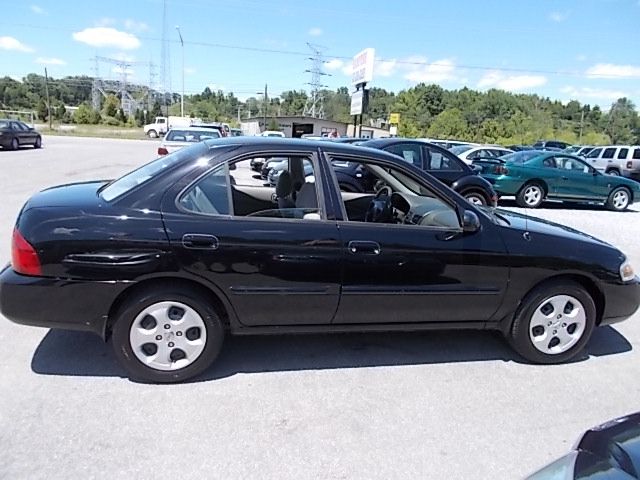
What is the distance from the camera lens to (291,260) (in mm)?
3021

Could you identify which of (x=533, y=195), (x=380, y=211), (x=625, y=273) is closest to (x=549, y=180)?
(x=533, y=195)

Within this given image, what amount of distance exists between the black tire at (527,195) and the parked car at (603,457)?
11227mm

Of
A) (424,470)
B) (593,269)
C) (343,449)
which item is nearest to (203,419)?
(343,449)

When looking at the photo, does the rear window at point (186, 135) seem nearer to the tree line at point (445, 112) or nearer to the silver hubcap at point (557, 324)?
the silver hubcap at point (557, 324)

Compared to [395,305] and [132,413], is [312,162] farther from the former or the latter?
Result: [132,413]

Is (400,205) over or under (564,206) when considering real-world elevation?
over

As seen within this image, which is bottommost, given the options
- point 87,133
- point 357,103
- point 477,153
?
point 87,133

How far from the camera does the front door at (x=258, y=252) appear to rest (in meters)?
2.89

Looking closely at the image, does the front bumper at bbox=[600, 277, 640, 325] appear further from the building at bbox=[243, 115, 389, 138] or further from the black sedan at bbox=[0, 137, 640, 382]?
the building at bbox=[243, 115, 389, 138]

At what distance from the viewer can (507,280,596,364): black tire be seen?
350 centimetres

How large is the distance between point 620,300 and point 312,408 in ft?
8.78

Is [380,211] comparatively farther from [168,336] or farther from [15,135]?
[15,135]

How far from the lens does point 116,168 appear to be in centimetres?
1695

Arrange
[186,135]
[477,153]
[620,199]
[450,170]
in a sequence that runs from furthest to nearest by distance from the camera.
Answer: [477,153] → [186,135] → [620,199] → [450,170]
